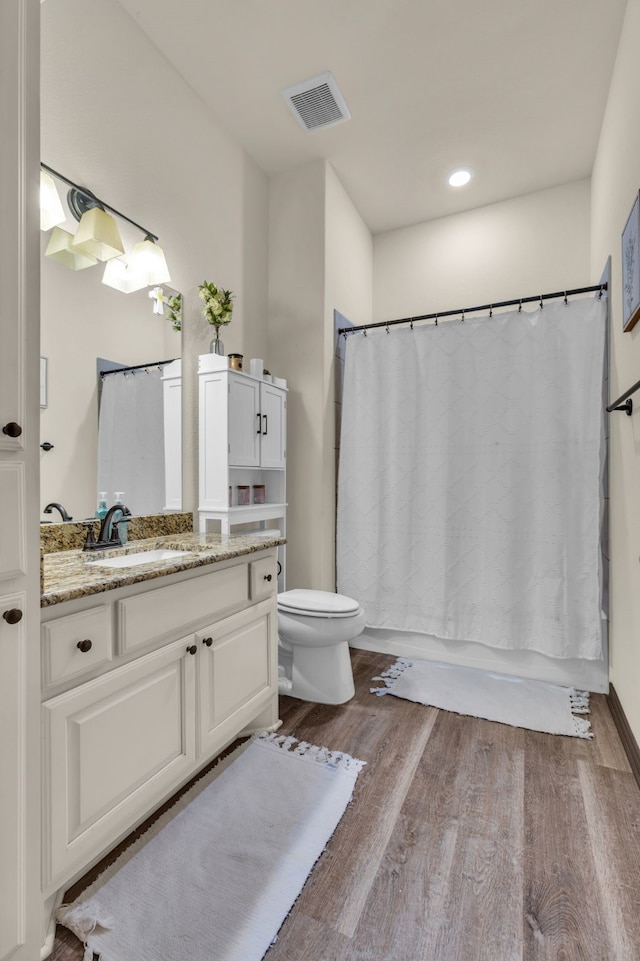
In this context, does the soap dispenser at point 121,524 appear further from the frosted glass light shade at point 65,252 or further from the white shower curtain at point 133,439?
the frosted glass light shade at point 65,252

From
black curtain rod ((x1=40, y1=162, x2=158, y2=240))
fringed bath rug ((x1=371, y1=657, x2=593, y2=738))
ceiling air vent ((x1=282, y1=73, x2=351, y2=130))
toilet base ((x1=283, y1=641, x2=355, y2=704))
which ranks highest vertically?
ceiling air vent ((x1=282, y1=73, x2=351, y2=130))

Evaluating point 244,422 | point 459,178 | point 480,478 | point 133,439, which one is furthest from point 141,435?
point 459,178

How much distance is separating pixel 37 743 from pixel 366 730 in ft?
4.36

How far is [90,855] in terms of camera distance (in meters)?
1.10

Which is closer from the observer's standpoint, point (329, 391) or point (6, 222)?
point (6, 222)

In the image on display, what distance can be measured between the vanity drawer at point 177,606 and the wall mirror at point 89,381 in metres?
0.56

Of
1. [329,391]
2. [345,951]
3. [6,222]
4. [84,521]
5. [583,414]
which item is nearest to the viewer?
[6,222]

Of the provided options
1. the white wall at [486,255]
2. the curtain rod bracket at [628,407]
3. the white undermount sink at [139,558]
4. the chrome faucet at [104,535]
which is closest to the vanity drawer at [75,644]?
the white undermount sink at [139,558]

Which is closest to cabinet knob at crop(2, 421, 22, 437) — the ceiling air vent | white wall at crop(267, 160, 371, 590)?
white wall at crop(267, 160, 371, 590)

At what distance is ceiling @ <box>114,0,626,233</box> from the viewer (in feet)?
6.08

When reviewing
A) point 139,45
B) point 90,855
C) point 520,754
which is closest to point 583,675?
point 520,754

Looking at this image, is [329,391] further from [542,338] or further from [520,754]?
[520,754]

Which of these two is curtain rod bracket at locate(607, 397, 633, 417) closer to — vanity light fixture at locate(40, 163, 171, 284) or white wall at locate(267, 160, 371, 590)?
white wall at locate(267, 160, 371, 590)

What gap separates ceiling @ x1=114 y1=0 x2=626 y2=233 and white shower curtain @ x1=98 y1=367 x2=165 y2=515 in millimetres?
1473
